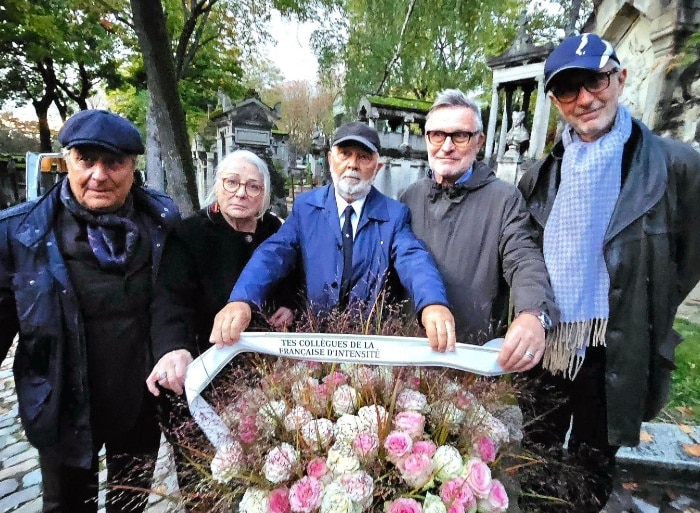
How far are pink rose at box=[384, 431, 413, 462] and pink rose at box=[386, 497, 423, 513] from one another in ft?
0.30

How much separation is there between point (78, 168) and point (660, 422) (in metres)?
4.50

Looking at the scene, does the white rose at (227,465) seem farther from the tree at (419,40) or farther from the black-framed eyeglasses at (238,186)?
the tree at (419,40)

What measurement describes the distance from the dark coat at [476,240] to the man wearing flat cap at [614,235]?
19 cm

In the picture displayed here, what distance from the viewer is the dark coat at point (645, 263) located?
70.0 inches

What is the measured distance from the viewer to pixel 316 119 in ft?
139

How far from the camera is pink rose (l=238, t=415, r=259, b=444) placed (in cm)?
114

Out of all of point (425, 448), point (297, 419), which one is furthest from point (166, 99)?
point (425, 448)

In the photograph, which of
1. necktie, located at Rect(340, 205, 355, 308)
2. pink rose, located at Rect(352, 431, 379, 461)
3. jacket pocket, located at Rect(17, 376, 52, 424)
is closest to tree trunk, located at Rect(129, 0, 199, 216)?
necktie, located at Rect(340, 205, 355, 308)

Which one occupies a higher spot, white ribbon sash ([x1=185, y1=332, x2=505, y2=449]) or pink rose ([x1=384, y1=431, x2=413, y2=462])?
white ribbon sash ([x1=185, y1=332, x2=505, y2=449])

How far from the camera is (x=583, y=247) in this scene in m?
1.79

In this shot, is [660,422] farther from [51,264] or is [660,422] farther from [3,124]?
[3,124]

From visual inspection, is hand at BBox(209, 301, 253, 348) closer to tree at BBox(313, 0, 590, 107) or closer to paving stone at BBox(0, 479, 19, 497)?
paving stone at BBox(0, 479, 19, 497)

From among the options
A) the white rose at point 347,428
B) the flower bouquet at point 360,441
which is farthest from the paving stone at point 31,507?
the white rose at point 347,428

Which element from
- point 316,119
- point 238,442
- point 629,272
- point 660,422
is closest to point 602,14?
point 660,422
